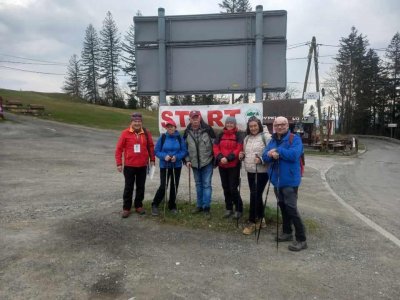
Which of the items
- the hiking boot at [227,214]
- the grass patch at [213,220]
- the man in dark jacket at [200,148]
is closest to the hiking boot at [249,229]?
the grass patch at [213,220]

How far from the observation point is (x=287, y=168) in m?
5.48

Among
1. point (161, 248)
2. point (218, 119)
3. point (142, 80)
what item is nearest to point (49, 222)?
point (161, 248)

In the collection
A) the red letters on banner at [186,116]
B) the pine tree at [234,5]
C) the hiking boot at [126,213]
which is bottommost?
the hiking boot at [126,213]

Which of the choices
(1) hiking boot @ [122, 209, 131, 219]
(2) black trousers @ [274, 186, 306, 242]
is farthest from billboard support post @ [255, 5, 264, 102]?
(1) hiking boot @ [122, 209, 131, 219]

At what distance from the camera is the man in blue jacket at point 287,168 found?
17.7 feet

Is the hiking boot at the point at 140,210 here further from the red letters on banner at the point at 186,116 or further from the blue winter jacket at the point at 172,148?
the red letters on banner at the point at 186,116

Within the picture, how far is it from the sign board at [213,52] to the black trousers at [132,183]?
4.84ft

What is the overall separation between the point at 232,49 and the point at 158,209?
3231 millimetres

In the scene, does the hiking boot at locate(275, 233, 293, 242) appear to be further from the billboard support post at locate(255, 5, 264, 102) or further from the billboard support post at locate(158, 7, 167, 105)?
the billboard support post at locate(158, 7, 167, 105)

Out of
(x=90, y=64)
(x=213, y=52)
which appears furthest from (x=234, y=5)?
(x=213, y=52)

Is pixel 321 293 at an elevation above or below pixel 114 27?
below

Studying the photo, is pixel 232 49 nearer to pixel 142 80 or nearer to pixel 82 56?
pixel 142 80

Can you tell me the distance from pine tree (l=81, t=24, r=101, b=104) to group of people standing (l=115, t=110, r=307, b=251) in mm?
67968

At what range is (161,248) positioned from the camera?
5387mm
